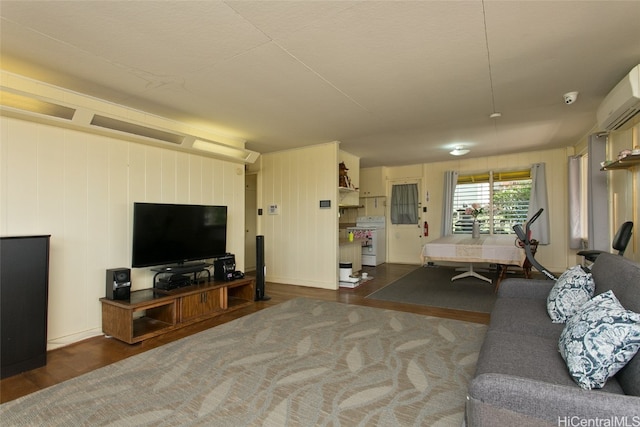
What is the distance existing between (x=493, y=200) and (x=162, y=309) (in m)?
6.70

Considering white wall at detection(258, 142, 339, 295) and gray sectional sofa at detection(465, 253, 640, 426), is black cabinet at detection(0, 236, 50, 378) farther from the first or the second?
gray sectional sofa at detection(465, 253, 640, 426)

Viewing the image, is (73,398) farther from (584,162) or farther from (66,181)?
(584,162)

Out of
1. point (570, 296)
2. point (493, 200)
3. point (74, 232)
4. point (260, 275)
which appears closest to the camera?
point (570, 296)

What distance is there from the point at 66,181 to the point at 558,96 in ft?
16.8

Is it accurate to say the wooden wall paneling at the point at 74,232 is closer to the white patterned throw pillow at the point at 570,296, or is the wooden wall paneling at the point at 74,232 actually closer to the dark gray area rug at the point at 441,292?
the dark gray area rug at the point at 441,292

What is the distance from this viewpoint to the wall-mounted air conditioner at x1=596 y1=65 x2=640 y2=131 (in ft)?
8.41

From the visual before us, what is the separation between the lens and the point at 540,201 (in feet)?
20.4

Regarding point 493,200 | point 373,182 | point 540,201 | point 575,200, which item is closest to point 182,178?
point 373,182

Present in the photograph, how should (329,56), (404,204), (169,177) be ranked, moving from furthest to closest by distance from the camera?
(404,204) < (169,177) < (329,56)

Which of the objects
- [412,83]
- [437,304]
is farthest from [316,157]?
[437,304]

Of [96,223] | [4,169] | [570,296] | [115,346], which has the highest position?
[4,169]

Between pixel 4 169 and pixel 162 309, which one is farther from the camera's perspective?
pixel 162 309

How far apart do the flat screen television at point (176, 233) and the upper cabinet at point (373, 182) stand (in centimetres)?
467

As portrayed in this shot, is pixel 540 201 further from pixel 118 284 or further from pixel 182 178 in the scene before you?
pixel 118 284
